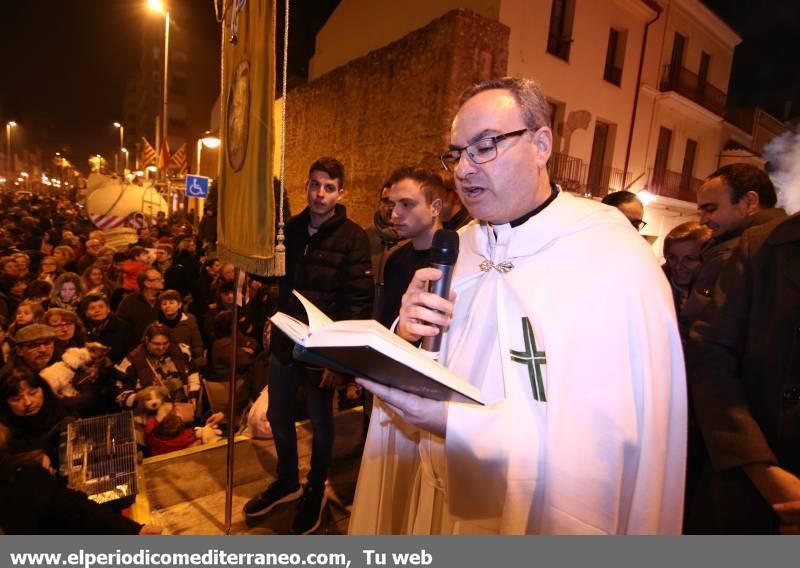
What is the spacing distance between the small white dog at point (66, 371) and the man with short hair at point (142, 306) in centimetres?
105

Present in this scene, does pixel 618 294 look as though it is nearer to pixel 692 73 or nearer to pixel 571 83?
pixel 571 83

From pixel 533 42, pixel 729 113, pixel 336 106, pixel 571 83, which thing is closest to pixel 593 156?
pixel 571 83

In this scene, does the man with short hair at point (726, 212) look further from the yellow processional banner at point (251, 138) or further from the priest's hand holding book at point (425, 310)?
the yellow processional banner at point (251, 138)

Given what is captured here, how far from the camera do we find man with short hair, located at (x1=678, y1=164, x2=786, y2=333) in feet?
7.88

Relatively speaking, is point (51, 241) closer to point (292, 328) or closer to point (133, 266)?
point (133, 266)

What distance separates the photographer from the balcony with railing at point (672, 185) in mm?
15875

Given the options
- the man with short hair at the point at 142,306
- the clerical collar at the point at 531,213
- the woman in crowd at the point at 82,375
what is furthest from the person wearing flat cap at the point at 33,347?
the clerical collar at the point at 531,213

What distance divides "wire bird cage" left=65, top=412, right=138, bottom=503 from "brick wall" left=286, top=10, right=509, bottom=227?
28.5 ft

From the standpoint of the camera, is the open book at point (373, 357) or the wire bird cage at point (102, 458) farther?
the wire bird cage at point (102, 458)

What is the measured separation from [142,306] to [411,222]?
12.0 ft

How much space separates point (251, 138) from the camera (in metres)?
2.31

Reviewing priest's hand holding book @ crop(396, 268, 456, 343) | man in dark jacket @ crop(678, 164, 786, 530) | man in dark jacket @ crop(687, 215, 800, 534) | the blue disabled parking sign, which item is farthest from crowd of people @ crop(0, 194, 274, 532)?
the blue disabled parking sign

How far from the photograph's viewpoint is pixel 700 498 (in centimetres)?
197

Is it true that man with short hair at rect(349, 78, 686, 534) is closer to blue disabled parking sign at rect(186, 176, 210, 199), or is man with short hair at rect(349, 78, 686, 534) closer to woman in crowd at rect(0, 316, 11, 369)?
woman in crowd at rect(0, 316, 11, 369)
